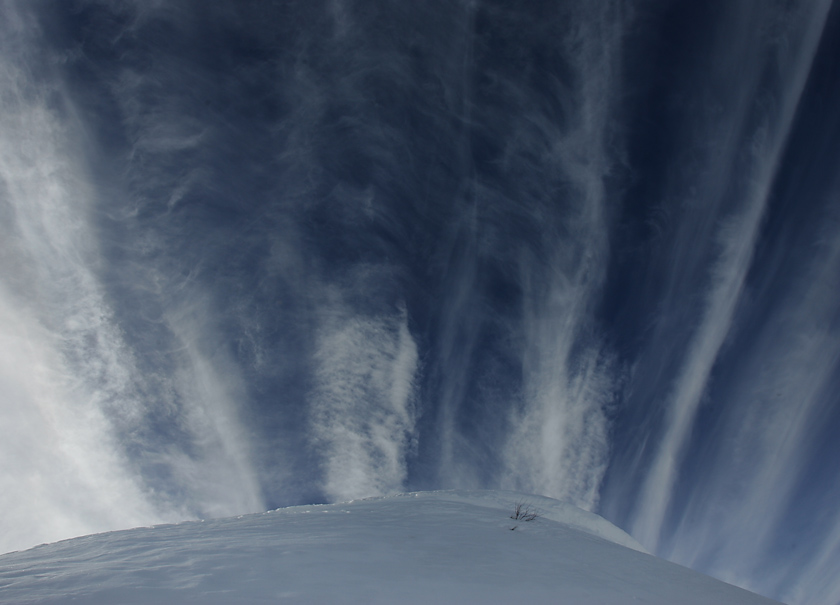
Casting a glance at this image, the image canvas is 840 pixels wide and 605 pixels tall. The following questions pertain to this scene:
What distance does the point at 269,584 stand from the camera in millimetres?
3924

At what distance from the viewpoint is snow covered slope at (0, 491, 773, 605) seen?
3830 mm

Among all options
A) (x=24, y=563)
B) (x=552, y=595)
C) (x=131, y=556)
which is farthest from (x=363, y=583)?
(x=24, y=563)

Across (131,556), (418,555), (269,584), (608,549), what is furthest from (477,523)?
(131,556)

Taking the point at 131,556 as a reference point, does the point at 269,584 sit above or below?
below

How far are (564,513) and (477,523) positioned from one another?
5190 mm

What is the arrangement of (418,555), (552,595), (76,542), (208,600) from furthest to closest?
1. (76,542)
2. (418,555)
3. (552,595)
4. (208,600)

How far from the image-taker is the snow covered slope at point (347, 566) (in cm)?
383

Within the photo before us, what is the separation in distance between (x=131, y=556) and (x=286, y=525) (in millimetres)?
2522

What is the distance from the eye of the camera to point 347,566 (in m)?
4.62

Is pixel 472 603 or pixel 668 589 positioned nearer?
pixel 472 603

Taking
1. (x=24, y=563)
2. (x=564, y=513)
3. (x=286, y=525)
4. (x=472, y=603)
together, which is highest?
(x=564, y=513)

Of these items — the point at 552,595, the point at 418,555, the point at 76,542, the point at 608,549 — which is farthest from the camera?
the point at 608,549

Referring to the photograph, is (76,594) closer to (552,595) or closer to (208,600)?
(208,600)

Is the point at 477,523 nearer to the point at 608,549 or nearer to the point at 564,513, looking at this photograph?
the point at 608,549
